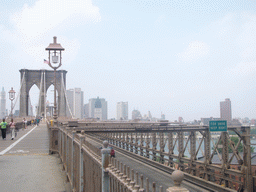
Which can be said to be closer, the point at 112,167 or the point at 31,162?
the point at 112,167

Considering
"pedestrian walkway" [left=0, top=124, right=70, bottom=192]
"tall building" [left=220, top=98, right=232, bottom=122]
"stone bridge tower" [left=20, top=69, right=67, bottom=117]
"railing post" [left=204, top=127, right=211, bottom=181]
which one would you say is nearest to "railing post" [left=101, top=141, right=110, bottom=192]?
"pedestrian walkway" [left=0, top=124, right=70, bottom=192]

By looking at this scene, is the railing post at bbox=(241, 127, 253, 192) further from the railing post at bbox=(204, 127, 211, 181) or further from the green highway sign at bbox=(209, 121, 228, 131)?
the railing post at bbox=(204, 127, 211, 181)

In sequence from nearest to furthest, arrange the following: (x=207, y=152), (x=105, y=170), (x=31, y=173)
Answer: (x=105, y=170) → (x=31, y=173) → (x=207, y=152)

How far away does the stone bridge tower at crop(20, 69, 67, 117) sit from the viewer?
309 feet

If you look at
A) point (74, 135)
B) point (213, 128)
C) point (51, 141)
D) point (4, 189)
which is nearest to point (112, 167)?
point (74, 135)

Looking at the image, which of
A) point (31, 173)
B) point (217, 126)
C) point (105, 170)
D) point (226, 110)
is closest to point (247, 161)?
point (217, 126)

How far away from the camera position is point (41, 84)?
94.9m

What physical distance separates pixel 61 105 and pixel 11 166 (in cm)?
9064

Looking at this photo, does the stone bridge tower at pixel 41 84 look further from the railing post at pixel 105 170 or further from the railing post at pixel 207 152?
the railing post at pixel 105 170

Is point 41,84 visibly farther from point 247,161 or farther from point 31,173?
point 31,173

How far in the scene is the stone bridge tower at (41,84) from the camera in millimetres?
94312

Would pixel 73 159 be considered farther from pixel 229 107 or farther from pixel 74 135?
pixel 229 107

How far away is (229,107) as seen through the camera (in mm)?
49438

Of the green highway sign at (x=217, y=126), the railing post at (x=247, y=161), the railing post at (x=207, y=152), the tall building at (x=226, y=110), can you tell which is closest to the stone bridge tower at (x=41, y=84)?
the tall building at (x=226, y=110)
